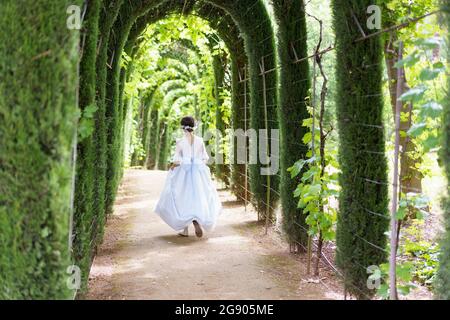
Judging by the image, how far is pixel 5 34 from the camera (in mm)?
2855

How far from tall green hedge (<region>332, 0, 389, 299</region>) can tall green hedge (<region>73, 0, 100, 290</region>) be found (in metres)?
2.19

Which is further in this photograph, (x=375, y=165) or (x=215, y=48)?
(x=215, y=48)

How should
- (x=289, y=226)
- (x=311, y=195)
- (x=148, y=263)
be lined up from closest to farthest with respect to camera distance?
(x=311, y=195) → (x=148, y=263) → (x=289, y=226)

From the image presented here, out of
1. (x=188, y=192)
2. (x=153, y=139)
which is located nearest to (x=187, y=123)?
(x=188, y=192)

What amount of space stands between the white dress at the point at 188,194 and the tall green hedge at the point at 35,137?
14.4 feet

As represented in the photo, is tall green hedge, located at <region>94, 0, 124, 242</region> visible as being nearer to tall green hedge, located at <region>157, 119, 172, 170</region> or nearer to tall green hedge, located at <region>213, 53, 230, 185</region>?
tall green hedge, located at <region>213, 53, 230, 185</region>

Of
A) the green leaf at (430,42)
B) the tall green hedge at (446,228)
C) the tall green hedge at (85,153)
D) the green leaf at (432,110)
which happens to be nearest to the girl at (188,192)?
the tall green hedge at (85,153)

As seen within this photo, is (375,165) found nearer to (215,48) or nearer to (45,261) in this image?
(45,261)

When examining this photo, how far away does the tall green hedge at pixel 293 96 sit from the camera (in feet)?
20.9

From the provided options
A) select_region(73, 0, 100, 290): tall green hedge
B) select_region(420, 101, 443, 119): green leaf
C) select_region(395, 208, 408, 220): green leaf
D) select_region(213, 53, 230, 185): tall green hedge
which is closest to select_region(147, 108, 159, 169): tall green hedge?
select_region(213, 53, 230, 185): tall green hedge

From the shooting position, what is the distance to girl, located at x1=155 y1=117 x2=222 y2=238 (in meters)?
7.30

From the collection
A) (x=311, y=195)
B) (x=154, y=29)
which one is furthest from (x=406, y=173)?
(x=154, y=29)

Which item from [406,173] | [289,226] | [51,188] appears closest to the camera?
[51,188]

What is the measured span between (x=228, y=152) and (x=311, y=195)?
7.51 metres
